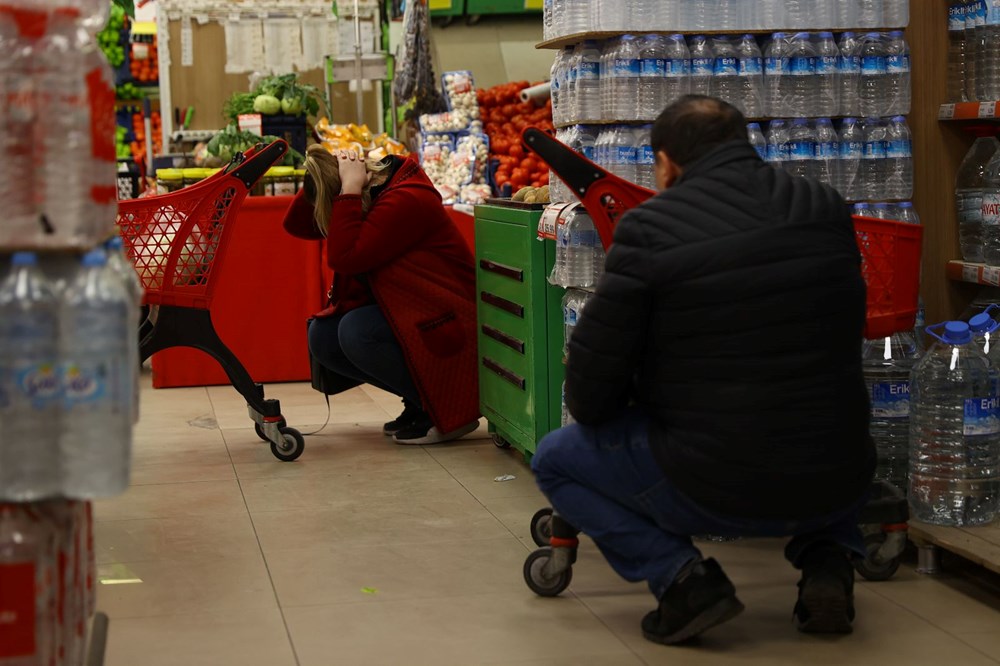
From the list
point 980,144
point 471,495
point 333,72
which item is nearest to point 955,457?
point 980,144

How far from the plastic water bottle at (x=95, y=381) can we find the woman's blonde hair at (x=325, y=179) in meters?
3.46

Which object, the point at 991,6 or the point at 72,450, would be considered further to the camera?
the point at 991,6

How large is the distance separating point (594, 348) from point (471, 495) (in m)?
1.86

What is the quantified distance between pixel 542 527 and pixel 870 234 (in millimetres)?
1287

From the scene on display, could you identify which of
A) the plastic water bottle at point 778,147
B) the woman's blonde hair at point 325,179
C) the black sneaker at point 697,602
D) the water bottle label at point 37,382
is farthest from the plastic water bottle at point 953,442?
the water bottle label at point 37,382

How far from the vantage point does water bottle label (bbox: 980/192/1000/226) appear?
416cm

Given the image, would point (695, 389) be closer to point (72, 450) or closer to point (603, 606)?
point (603, 606)

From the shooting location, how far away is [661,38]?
Result: 423cm

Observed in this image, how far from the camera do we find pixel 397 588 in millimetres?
3766

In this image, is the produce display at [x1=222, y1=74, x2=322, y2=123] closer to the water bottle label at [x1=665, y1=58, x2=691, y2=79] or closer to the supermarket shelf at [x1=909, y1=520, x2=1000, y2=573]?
the water bottle label at [x1=665, y1=58, x2=691, y2=79]

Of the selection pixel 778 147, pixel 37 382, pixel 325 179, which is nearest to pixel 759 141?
pixel 778 147

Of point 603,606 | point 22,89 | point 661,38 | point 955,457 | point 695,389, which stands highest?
point 661,38

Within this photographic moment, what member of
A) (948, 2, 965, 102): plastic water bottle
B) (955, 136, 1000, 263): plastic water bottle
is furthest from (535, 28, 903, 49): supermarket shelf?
(955, 136, 1000, 263): plastic water bottle

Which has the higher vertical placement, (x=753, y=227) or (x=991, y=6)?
(x=991, y=6)
